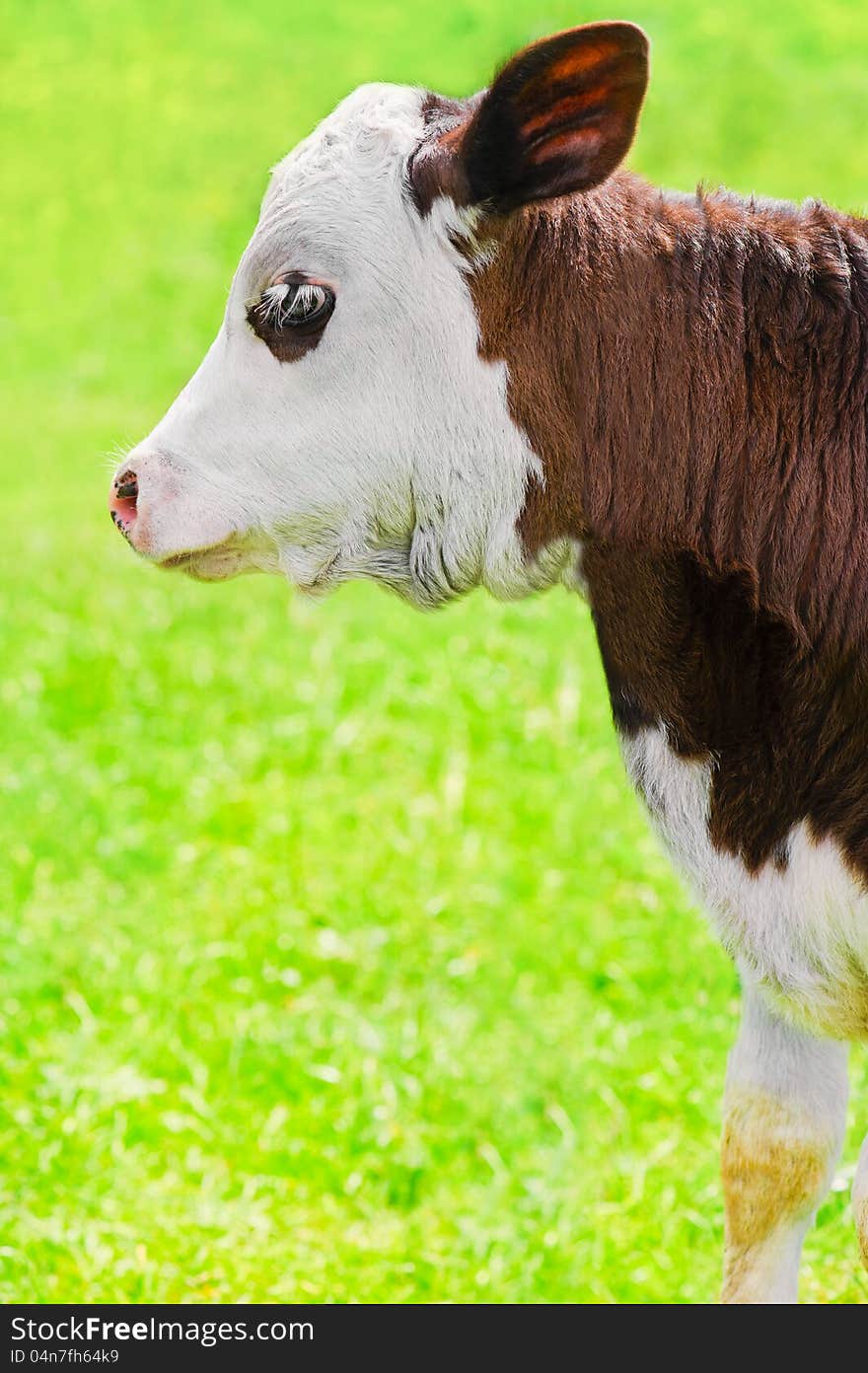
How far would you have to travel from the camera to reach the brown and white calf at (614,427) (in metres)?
2.80

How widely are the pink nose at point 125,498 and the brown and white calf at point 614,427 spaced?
36 mm

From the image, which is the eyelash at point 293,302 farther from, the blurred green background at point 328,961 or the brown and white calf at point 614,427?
the blurred green background at point 328,961

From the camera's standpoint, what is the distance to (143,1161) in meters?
4.30

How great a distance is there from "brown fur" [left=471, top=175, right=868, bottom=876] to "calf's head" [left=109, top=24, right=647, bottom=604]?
6 cm

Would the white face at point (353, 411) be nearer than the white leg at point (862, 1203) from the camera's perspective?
Yes

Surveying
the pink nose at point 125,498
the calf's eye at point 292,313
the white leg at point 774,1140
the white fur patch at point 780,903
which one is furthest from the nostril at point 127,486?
the white leg at point 774,1140

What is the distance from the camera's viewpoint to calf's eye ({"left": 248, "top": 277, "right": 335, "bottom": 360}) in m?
2.85

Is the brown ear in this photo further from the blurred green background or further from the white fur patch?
the white fur patch

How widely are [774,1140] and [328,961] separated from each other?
193 cm

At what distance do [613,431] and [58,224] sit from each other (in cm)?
1025

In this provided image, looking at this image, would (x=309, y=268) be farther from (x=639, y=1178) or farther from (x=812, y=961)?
(x=639, y=1178)

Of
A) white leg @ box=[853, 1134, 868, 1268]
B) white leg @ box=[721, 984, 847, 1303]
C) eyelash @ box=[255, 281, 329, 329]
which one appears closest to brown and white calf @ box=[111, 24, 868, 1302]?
eyelash @ box=[255, 281, 329, 329]

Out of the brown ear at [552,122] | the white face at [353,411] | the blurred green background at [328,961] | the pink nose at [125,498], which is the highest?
the brown ear at [552,122]
